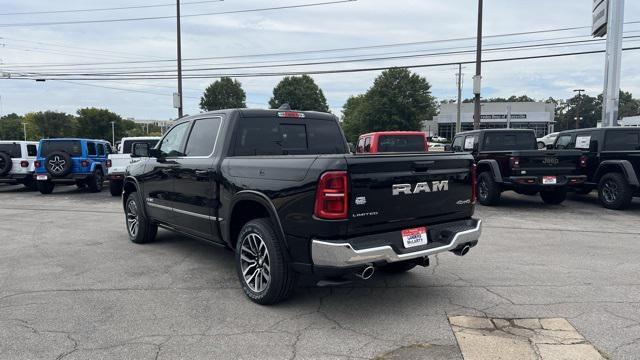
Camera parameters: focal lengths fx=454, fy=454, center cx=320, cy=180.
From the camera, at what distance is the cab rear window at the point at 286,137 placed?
16.8 feet

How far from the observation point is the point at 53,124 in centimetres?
9038

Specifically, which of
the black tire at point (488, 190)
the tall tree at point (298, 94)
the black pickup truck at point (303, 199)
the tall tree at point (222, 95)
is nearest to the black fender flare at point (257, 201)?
the black pickup truck at point (303, 199)

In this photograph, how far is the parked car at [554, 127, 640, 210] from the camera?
10188 millimetres

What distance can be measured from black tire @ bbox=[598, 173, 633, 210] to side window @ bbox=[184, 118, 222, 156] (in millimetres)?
9446

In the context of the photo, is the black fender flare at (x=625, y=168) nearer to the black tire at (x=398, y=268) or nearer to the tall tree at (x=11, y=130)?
the black tire at (x=398, y=268)

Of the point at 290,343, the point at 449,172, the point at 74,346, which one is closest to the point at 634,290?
the point at 449,172

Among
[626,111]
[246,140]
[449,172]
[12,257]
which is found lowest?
[12,257]

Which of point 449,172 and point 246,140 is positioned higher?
point 246,140

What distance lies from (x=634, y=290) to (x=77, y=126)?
333ft

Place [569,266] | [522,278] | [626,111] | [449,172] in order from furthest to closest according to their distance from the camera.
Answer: [626,111], [569,266], [522,278], [449,172]

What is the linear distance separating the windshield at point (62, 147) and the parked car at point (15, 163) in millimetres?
1371

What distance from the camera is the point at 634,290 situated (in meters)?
4.81

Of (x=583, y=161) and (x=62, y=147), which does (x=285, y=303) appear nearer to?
(x=583, y=161)

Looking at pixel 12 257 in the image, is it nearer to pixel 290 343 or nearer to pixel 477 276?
pixel 290 343
